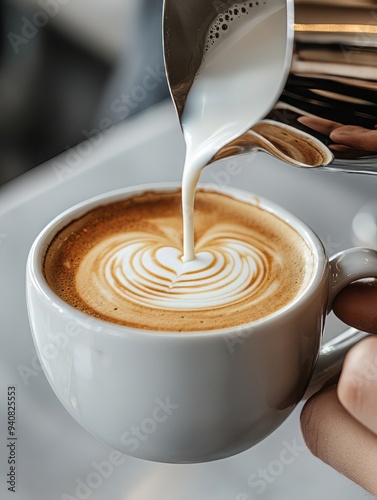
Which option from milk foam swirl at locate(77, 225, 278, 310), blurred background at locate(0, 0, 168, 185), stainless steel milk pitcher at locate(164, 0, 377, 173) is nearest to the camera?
stainless steel milk pitcher at locate(164, 0, 377, 173)

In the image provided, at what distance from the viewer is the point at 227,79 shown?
67 cm

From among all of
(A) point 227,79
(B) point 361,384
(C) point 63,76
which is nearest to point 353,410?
(B) point 361,384

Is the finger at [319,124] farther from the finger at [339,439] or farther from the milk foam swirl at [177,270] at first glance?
the finger at [339,439]

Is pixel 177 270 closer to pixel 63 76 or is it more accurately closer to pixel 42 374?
pixel 42 374

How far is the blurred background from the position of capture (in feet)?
5.44

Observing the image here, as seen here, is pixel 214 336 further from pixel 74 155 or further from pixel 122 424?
pixel 74 155

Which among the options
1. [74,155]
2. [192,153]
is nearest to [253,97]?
[192,153]

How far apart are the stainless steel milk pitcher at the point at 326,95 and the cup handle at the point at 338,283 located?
72 mm

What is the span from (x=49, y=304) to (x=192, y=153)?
0.19 metres

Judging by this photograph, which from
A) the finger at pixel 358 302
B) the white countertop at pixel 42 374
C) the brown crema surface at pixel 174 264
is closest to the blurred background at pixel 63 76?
the white countertop at pixel 42 374

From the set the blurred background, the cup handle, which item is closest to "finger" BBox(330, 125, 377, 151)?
the cup handle

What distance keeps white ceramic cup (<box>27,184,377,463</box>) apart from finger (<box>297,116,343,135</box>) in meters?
0.12

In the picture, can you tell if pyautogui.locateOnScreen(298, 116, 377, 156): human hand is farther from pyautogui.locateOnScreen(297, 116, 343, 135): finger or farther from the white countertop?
the white countertop

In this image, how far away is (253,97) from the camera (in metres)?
0.62
